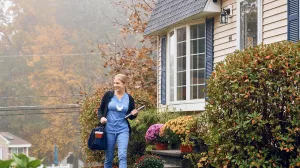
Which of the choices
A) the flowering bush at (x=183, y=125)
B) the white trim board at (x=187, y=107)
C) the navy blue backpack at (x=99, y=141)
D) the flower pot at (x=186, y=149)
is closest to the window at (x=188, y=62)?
the white trim board at (x=187, y=107)

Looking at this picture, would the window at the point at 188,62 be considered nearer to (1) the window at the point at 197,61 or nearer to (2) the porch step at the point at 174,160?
(1) the window at the point at 197,61

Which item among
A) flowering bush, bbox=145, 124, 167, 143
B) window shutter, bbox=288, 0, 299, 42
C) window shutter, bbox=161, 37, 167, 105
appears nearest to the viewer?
window shutter, bbox=288, 0, 299, 42

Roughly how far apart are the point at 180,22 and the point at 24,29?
47.1 meters

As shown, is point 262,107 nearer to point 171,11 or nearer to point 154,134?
point 154,134

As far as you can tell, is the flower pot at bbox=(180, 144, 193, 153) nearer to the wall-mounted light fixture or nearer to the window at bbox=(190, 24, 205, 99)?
the window at bbox=(190, 24, 205, 99)

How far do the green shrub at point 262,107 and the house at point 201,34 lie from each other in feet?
7.14

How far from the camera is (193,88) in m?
14.5

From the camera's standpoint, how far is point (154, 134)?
1376 cm

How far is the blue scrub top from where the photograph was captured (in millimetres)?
9914

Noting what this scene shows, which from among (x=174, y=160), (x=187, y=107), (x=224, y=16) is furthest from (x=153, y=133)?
(x=224, y=16)

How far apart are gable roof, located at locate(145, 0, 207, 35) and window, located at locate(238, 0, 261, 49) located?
1140mm

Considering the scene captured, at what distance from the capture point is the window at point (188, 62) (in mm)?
14406

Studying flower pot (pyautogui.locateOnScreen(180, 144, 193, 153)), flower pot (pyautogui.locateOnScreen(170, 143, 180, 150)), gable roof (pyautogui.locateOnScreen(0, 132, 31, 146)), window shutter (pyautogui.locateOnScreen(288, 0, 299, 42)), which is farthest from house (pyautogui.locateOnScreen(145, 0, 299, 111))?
gable roof (pyautogui.locateOnScreen(0, 132, 31, 146))

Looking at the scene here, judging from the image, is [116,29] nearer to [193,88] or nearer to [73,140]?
[73,140]
